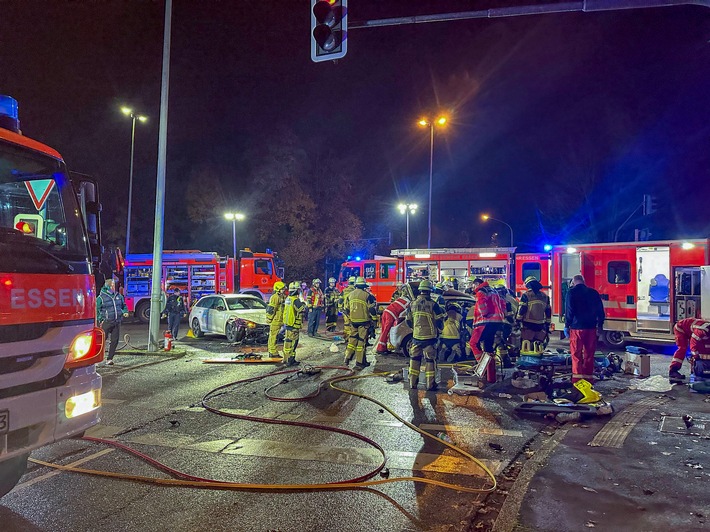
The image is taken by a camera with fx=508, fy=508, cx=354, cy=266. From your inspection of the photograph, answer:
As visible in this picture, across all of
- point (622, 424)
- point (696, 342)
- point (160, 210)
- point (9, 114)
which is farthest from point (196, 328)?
point (696, 342)

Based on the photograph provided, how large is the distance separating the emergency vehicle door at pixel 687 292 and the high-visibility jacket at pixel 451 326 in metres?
6.42

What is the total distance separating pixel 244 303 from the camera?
14.7m

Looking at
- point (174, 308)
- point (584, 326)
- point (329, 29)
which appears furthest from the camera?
point (174, 308)

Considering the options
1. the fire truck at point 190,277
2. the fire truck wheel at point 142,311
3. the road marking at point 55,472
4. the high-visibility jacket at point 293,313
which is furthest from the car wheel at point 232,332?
the fire truck wheel at point 142,311

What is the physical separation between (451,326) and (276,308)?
402cm

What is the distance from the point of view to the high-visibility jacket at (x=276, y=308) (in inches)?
438

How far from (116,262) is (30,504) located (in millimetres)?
2611

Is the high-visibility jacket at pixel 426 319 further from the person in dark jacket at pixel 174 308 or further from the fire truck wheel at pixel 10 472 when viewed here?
the person in dark jacket at pixel 174 308

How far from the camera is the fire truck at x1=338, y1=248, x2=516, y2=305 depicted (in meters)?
20.4

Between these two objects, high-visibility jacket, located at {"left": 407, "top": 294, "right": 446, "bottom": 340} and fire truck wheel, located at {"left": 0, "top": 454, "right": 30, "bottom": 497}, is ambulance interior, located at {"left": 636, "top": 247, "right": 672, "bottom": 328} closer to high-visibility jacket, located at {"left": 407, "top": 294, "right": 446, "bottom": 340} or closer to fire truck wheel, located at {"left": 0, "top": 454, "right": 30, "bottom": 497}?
high-visibility jacket, located at {"left": 407, "top": 294, "right": 446, "bottom": 340}

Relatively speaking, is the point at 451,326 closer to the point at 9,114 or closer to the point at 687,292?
the point at 687,292

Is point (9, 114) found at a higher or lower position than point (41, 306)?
higher

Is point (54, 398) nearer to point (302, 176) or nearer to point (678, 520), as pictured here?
point (678, 520)

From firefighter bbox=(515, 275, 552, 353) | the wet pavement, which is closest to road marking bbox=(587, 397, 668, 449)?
the wet pavement
